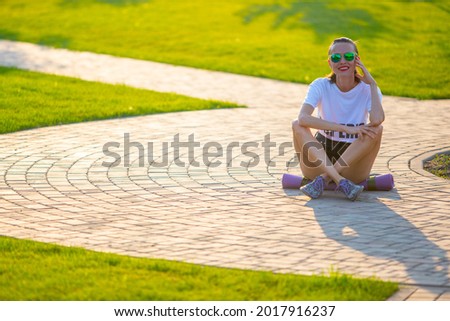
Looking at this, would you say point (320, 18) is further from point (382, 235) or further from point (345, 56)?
point (382, 235)

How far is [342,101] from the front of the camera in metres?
8.77

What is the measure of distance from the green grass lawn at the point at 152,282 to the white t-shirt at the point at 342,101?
2.88m

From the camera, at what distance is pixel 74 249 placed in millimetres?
6773

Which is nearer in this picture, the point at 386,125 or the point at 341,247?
the point at 341,247

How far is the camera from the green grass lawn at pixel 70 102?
42.6ft

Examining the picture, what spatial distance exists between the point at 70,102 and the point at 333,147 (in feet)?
21.1

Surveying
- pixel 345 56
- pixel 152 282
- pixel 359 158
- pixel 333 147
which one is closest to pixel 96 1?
pixel 333 147

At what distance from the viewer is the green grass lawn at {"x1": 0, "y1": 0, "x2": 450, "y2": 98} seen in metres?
18.8

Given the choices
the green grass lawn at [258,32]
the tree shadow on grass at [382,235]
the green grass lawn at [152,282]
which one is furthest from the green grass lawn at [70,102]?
the green grass lawn at [152,282]

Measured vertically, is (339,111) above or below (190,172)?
above

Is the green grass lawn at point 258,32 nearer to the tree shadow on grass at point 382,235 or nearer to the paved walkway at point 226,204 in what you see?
the paved walkway at point 226,204
